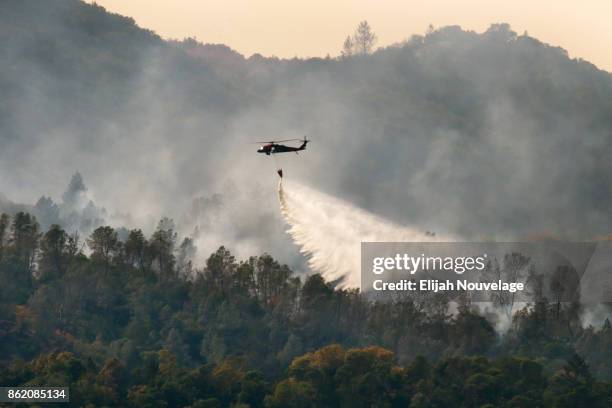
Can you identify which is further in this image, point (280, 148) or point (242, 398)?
point (242, 398)

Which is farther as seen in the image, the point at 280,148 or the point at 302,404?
the point at 302,404

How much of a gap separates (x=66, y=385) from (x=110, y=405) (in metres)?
6.51

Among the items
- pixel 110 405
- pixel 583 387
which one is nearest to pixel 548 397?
pixel 583 387

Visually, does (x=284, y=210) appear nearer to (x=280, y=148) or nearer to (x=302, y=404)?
(x=302, y=404)

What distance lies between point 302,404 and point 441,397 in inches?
672

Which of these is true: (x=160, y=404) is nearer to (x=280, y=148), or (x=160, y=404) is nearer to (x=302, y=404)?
(x=302, y=404)

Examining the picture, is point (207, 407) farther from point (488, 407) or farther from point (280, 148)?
point (280, 148)

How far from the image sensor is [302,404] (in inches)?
7771

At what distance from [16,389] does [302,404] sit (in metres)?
34.4

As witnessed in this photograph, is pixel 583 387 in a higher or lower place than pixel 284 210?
lower

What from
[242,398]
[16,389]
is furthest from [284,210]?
[16,389]

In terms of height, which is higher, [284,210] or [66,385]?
[284,210]

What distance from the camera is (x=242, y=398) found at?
197 metres

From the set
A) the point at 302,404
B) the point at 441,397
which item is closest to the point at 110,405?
the point at 302,404
